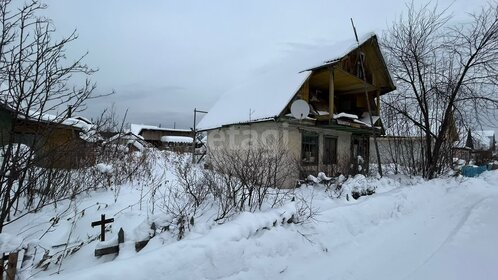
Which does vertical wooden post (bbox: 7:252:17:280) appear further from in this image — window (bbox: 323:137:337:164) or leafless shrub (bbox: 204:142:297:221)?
window (bbox: 323:137:337:164)

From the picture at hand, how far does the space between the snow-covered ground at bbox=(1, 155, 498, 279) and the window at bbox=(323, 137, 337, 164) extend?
7.37 meters

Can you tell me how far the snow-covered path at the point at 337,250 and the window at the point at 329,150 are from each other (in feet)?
25.2

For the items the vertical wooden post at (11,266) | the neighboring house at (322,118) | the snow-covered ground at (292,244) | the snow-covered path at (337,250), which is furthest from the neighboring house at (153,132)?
the vertical wooden post at (11,266)

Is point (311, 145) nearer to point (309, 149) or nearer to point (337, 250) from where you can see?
point (309, 149)

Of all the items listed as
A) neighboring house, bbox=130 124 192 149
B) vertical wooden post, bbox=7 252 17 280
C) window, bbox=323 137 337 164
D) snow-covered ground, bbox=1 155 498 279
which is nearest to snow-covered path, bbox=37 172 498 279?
snow-covered ground, bbox=1 155 498 279

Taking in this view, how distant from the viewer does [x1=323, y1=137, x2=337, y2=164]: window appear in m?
14.8

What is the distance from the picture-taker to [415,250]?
4957mm

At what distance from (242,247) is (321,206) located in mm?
2790

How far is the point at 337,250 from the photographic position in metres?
4.76

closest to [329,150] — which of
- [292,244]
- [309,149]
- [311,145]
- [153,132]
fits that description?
[311,145]

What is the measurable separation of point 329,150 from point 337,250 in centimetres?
1082

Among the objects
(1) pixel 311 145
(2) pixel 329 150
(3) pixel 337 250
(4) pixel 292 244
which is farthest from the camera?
(2) pixel 329 150

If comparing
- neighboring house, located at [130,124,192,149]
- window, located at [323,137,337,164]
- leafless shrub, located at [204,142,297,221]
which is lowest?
leafless shrub, located at [204,142,297,221]

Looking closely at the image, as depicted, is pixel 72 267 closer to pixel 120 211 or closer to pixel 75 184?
pixel 120 211
